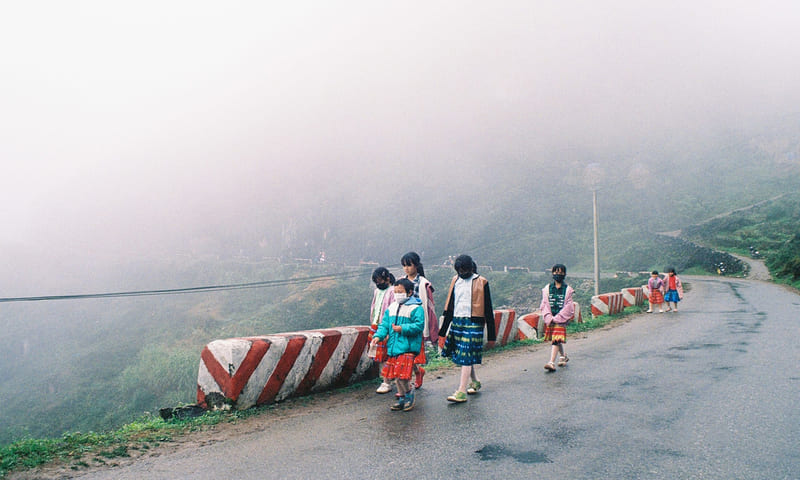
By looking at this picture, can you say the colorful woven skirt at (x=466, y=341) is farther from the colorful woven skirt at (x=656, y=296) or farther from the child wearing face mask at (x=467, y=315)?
the colorful woven skirt at (x=656, y=296)

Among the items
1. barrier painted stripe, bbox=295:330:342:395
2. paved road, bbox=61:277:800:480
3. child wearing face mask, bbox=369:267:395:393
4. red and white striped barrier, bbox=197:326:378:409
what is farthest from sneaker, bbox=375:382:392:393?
barrier painted stripe, bbox=295:330:342:395

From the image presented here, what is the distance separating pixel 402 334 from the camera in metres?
6.32

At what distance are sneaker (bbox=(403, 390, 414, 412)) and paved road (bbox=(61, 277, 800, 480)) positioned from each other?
13 cm

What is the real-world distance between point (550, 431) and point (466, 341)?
5.26 feet

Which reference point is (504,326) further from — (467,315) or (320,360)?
(467,315)

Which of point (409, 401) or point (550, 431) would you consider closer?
point (550, 431)

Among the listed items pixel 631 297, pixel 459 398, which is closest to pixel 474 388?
pixel 459 398

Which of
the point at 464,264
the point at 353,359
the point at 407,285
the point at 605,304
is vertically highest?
the point at 464,264

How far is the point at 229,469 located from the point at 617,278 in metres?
51.5

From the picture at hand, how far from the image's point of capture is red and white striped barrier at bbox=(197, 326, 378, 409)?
21.8 feet

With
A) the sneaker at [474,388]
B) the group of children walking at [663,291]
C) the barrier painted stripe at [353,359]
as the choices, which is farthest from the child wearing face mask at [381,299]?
the group of children walking at [663,291]

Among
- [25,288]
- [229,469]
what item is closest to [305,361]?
[229,469]

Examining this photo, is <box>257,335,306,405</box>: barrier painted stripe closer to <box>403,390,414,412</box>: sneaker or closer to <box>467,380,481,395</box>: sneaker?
<box>403,390,414,412</box>: sneaker

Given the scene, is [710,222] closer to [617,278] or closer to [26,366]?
[617,278]
